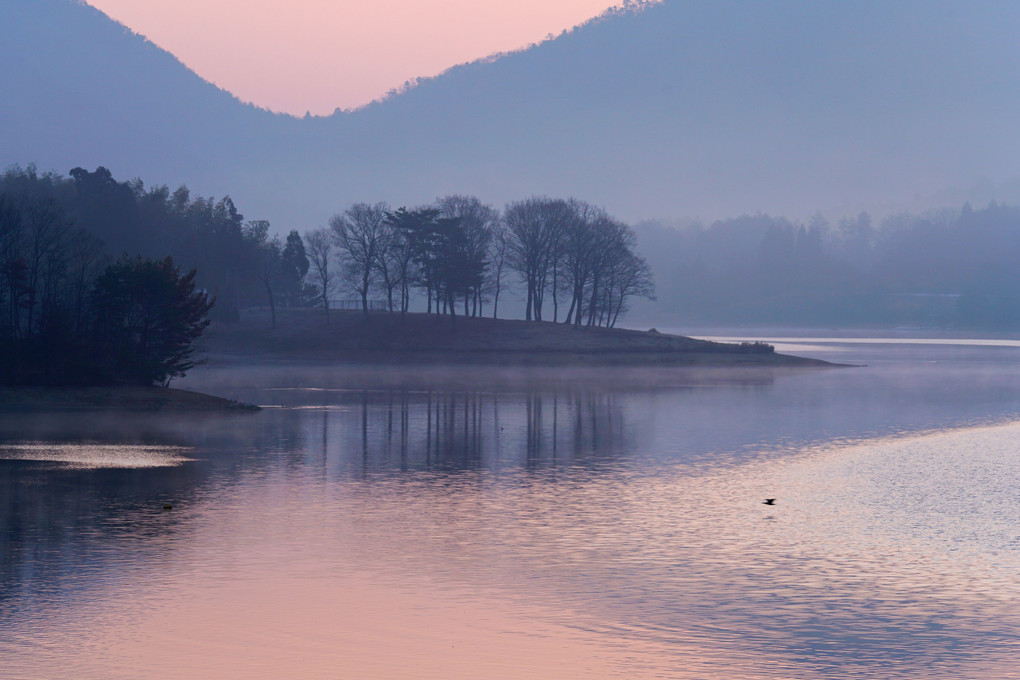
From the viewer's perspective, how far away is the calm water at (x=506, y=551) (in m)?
16.3

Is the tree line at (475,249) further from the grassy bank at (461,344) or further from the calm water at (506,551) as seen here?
the calm water at (506,551)

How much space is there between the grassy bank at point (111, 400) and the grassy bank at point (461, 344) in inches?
2144

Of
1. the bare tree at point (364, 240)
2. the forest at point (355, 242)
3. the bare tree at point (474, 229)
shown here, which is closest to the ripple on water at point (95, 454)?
the forest at point (355, 242)

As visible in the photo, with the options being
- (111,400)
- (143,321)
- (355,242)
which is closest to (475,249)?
(355,242)

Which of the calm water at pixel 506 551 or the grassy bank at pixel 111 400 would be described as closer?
the calm water at pixel 506 551

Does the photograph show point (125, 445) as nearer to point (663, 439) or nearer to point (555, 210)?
point (663, 439)

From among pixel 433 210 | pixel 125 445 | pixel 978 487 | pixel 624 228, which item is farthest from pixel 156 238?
pixel 978 487

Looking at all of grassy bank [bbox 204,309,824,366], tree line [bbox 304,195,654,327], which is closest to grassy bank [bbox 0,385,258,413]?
grassy bank [bbox 204,309,824,366]

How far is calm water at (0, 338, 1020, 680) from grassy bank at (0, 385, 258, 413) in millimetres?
6386

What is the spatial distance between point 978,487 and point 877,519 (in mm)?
6861

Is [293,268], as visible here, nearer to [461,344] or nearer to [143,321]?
[461,344]

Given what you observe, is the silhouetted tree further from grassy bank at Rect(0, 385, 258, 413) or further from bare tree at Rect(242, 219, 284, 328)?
grassy bank at Rect(0, 385, 258, 413)

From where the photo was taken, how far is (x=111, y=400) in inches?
2196

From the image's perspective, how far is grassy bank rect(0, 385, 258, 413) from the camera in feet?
178
